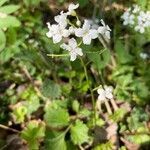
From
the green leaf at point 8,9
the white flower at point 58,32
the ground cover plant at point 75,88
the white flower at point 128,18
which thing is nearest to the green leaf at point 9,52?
the ground cover plant at point 75,88

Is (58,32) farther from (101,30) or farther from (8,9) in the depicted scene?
(8,9)

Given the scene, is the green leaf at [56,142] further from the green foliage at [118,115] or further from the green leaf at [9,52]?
the green leaf at [9,52]

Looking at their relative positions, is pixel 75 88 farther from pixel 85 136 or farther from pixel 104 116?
pixel 85 136

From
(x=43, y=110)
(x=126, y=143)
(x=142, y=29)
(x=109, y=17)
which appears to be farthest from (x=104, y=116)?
(x=109, y=17)

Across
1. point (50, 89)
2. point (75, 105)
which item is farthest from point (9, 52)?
point (75, 105)

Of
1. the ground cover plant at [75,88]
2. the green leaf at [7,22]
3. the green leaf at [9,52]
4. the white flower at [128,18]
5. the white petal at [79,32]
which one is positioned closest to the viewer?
the white petal at [79,32]

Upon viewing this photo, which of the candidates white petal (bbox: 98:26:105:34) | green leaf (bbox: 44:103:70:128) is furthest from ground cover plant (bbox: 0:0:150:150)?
white petal (bbox: 98:26:105:34)
